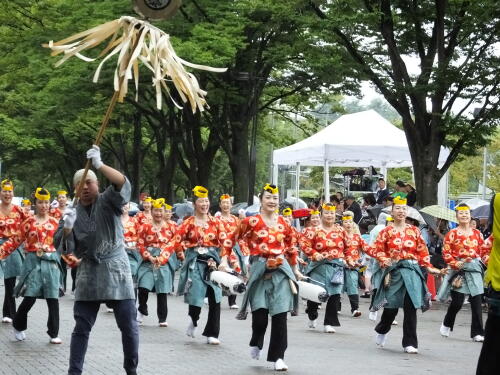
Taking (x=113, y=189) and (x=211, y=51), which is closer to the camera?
(x=113, y=189)

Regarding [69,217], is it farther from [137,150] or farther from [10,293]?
[137,150]

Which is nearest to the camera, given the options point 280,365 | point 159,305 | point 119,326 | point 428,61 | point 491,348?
point 491,348

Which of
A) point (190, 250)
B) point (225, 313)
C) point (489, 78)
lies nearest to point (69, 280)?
point (225, 313)

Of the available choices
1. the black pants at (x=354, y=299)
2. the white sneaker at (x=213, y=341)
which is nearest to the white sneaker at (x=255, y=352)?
the white sneaker at (x=213, y=341)

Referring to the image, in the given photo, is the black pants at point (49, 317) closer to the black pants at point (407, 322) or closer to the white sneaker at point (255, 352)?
the white sneaker at point (255, 352)

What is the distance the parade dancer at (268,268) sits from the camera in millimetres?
10852

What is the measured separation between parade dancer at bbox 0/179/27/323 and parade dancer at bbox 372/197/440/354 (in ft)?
14.5

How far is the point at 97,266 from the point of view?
8570mm

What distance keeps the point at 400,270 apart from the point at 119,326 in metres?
5.29

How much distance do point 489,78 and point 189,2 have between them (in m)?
9.41

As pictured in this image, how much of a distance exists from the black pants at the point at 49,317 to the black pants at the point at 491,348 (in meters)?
6.44

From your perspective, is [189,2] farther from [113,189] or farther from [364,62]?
[113,189]

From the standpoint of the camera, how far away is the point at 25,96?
36281 millimetres

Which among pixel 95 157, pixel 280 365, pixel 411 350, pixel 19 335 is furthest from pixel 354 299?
pixel 95 157
